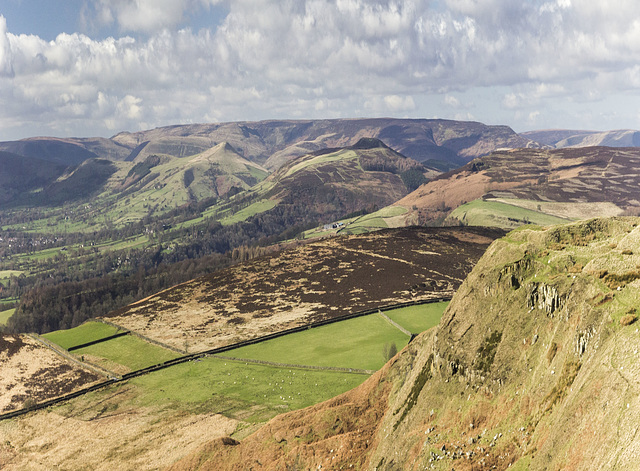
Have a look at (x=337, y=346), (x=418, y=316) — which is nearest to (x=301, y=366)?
(x=337, y=346)

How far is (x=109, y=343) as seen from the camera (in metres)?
134

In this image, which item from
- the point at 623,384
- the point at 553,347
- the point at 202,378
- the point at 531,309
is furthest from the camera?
the point at 202,378

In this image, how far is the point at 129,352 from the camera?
126062 millimetres

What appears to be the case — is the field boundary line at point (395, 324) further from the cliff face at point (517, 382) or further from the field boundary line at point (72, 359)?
the field boundary line at point (72, 359)

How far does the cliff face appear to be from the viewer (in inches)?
1108

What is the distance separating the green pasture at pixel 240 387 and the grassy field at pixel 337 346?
495 centimetres

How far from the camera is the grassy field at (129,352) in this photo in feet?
388

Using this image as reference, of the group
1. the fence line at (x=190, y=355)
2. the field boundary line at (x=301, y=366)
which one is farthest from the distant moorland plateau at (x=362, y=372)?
the field boundary line at (x=301, y=366)

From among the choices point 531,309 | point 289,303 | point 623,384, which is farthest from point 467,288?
Result: point 289,303

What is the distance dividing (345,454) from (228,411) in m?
43.0

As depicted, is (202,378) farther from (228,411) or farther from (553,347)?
(553,347)

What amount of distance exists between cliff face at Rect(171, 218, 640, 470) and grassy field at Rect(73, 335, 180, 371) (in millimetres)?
66945

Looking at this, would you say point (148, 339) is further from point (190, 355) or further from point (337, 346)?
point (337, 346)

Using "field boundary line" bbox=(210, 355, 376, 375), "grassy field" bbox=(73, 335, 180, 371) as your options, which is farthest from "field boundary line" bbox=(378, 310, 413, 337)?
"grassy field" bbox=(73, 335, 180, 371)
